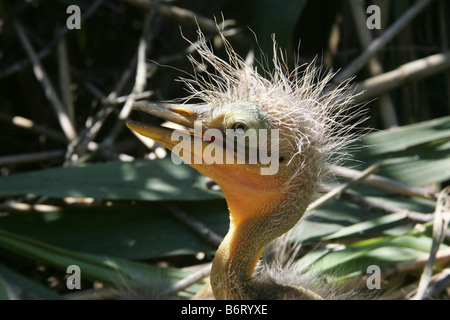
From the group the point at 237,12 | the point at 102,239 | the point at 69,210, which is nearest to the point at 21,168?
the point at 69,210

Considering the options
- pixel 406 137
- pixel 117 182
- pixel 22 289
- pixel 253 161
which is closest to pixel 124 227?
pixel 117 182

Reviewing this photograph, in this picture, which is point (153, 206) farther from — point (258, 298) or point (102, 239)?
point (258, 298)

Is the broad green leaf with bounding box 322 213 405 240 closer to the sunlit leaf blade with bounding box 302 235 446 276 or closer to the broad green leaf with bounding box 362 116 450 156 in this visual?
the sunlit leaf blade with bounding box 302 235 446 276

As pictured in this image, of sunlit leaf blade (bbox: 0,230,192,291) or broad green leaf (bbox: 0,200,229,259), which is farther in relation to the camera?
broad green leaf (bbox: 0,200,229,259)

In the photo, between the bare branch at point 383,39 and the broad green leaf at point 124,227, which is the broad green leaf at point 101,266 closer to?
the broad green leaf at point 124,227

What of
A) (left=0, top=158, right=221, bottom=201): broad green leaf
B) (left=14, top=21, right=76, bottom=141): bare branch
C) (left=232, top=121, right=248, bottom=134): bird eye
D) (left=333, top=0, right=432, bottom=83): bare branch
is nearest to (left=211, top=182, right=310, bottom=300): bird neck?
(left=232, top=121, right=248, bottom=134): bird eye

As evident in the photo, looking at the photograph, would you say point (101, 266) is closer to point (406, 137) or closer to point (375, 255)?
point (375, 255)
